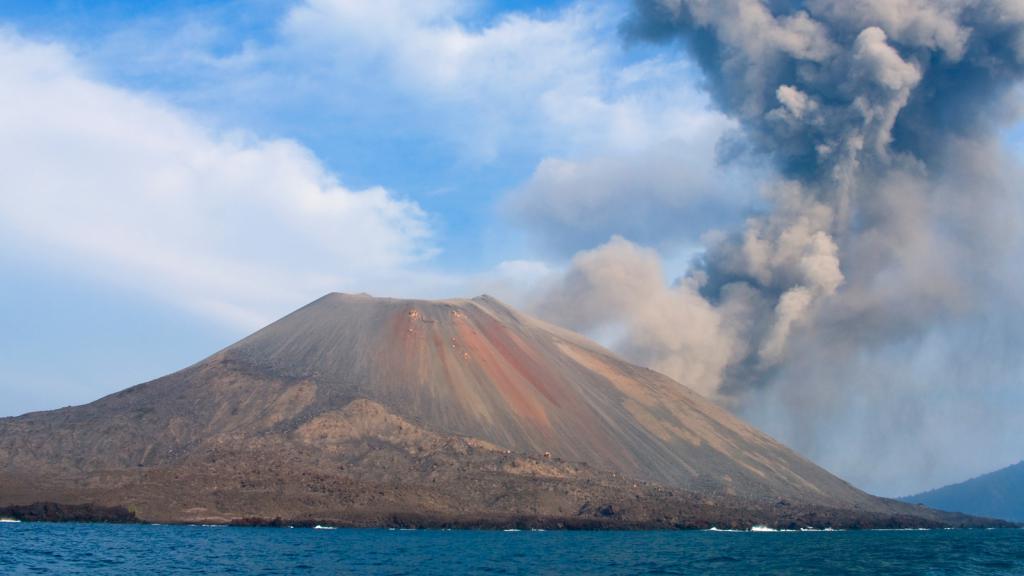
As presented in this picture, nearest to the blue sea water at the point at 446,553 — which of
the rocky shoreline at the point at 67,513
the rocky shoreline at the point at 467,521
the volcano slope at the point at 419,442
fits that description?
the rocky shoreline at the point at 67,513

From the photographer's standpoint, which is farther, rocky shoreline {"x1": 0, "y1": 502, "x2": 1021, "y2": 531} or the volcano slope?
the volcano slope

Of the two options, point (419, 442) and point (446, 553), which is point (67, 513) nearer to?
point (419, 442)

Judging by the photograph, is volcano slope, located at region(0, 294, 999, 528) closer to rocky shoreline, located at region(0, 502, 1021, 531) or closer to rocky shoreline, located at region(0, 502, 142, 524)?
rocky shoreline, located at region(0, 502, 1021, 531)

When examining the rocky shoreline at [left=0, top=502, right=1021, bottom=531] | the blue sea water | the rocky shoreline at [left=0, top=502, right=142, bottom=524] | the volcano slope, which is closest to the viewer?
the blue sea water

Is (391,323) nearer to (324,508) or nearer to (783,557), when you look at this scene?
(324,508)

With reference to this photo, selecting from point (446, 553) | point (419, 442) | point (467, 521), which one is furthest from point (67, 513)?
point (446, 553)

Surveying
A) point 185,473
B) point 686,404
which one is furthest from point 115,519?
point 686,404

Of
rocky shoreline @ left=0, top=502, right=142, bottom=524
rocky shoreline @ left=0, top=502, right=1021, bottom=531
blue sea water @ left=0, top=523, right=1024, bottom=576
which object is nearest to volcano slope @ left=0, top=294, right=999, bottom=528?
rocky shoreline @ left=0, top=502, right=1021, bottom=531
